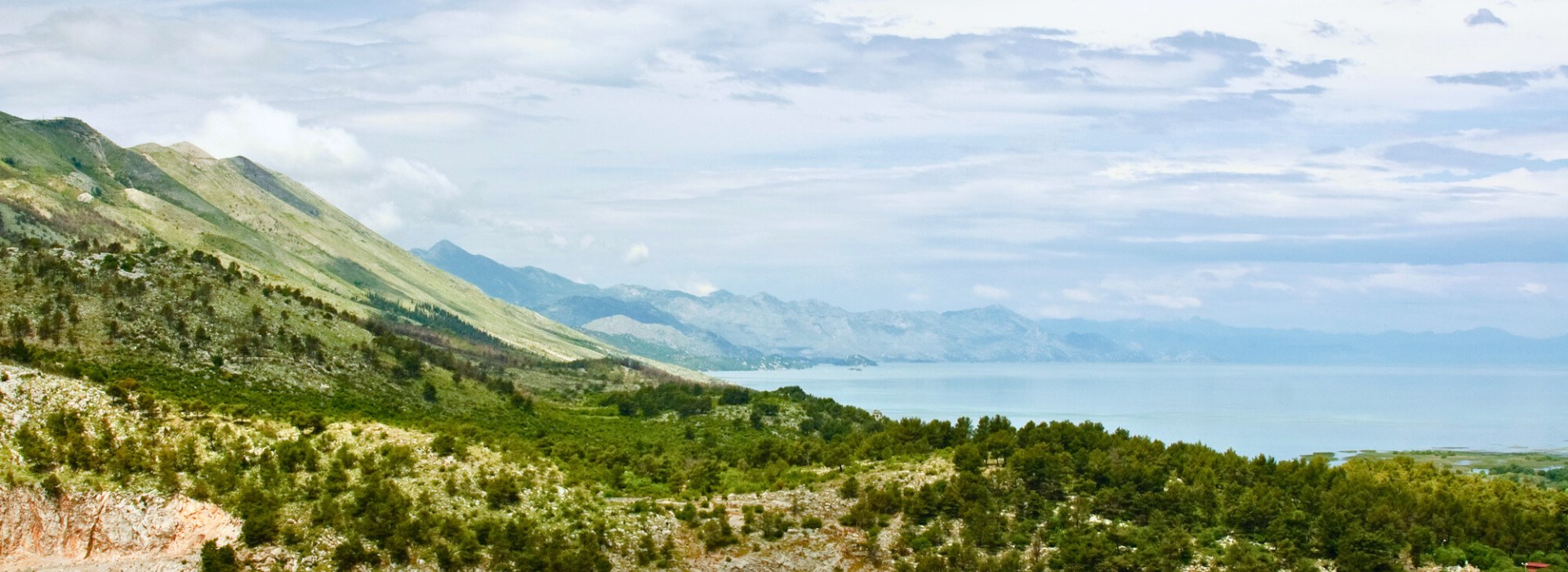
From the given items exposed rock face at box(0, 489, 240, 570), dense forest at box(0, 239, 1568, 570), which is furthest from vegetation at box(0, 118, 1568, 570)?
exposed rock face at box(0, 489, 240, 570)

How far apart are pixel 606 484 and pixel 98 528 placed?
20.7 metres

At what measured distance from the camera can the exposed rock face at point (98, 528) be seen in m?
41.2

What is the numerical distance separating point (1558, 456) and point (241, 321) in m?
182

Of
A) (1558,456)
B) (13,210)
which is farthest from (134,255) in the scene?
(1558,456)

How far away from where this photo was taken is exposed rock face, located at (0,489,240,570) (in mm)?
41250

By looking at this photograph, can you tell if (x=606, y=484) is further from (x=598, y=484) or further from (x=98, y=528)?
(x=98, y=528)

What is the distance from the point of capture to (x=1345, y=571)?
43875 mm

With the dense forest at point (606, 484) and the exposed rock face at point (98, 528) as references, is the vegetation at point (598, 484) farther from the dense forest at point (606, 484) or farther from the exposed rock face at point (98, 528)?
the exposed rock face at point (98, 528)

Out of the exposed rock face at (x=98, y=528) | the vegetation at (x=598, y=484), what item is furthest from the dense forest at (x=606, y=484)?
the exposed rock face at (x=98, y=528)

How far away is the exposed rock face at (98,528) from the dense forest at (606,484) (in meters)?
0.74

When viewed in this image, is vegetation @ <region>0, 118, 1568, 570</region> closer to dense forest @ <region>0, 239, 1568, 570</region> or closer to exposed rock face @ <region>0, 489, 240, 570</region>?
dense forest @ <region>0, 239, 1568, 570</region>

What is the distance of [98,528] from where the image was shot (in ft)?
137

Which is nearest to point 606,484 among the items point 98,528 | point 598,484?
point 598,484

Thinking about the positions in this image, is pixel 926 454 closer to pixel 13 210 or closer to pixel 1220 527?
pixel 1220 527
